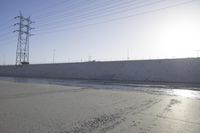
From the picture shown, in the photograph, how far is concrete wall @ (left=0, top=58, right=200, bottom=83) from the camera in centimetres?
3718

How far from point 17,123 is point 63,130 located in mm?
1677

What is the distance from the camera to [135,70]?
44.9 meters

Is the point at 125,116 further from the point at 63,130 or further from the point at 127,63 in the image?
the point at 127,63

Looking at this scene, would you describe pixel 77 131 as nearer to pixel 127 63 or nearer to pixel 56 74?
pixel 127 63

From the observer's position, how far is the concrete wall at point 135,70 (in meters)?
37.2

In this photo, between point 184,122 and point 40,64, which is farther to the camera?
point 40,64

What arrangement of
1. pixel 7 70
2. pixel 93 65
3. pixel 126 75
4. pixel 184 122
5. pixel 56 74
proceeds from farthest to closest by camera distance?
pixel 7 70 → pixel 56 74 → pixel 93 65 → pixel 126 75 → pixel 184 122

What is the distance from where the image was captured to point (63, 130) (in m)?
6.25

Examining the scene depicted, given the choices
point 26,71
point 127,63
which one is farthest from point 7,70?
point 127,63

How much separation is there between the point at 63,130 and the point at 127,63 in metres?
42.4

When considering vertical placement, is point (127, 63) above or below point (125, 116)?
above

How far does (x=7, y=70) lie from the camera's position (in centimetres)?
7944

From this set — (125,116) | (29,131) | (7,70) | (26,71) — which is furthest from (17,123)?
(7,70)

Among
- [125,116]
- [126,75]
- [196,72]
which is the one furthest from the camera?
[126,75]
